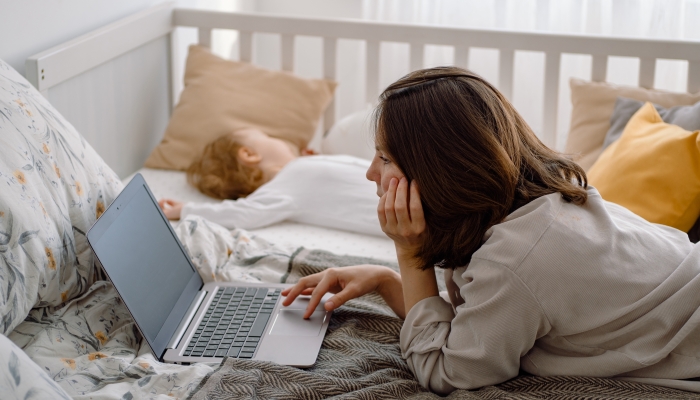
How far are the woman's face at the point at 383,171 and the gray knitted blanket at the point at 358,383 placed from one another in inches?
9.7

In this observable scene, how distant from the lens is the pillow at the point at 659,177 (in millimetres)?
1512

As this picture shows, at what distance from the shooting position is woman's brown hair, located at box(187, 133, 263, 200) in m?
1.94

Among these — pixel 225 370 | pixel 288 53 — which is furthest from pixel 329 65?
pixel 225 370

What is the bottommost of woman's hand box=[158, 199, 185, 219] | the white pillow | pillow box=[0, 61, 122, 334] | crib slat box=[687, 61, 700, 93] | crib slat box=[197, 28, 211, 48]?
woman's hand box=[158, 199, 185, 219]

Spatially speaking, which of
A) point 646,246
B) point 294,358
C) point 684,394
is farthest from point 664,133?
point 294,358

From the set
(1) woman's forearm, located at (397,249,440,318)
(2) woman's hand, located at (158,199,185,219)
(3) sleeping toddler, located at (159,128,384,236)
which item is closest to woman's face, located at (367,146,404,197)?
(1) woman's forearm, located at (397,249,440,318)

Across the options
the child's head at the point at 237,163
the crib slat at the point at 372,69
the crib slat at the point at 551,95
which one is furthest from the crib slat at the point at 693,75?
the child's head at the point at 237,163

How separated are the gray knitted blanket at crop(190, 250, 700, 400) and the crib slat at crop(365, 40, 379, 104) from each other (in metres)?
1.23

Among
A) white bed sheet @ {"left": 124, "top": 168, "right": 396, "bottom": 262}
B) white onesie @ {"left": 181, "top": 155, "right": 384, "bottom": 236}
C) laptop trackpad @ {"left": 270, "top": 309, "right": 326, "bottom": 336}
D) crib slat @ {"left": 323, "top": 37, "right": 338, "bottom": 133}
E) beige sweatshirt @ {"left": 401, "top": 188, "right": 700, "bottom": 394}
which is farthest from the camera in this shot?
crib slat @ {"left": 323, "top": 37, "right": 338, "bottom": 133}

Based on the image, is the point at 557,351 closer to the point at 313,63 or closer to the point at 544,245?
the point at 544,245

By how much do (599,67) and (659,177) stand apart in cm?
61

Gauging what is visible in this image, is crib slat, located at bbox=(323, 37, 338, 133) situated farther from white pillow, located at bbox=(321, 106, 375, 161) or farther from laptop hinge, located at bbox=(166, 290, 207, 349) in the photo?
laptop hinge, located at bbox=(166, 290, 207, 349)

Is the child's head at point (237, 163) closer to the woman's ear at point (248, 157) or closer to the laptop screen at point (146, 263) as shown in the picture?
the woman's ear at point (248, 157)

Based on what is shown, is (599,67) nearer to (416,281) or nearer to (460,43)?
(460,43)
